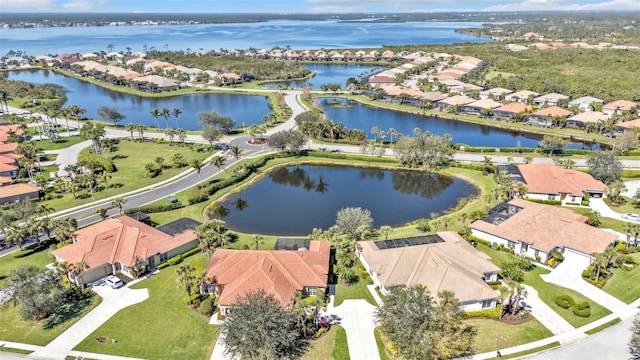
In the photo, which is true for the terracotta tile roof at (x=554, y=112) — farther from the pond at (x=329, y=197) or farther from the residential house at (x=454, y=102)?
the pond at (x=329, y=197)

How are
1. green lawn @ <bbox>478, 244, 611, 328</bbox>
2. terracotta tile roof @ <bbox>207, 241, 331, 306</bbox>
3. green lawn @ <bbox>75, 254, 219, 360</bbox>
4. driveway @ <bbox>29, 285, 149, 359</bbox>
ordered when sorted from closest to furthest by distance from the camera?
1. green lawn @ <bbox>75, 254, 219, 360</bbox>
2. driveway @ <bbox>29, 285, 149, 359</bbox>
3. green lawn @ <bbox>478, 244, 611, 328</bbox>
4. terracotta tile roof @ <bbox>207, 241, 331, 306</bbox>

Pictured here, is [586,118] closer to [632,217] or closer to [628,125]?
[628,125]

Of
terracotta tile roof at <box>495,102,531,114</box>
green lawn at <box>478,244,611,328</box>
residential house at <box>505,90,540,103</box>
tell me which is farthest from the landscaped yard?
residential house at <box>505,90,540,103</box>

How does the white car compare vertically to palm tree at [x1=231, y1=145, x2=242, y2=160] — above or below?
below

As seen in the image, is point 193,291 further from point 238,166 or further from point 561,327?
point 238,166

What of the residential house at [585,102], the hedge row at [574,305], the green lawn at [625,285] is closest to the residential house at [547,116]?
the residential house at [585,102]

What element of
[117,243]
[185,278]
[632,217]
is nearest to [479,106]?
[632,217]

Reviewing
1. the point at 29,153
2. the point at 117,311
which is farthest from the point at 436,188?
the point at 29,153

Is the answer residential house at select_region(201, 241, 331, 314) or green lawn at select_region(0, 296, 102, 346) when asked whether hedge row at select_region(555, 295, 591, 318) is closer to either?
residential house at select_region(201, 241, 331, 314)
